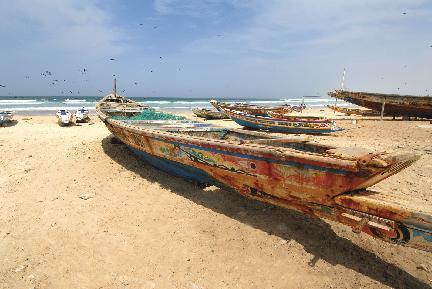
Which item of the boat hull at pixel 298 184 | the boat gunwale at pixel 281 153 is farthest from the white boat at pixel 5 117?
the boat gunwale at pixel 281 153

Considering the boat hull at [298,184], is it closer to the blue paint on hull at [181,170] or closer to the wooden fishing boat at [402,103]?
the blue paint on hull at [181,170]

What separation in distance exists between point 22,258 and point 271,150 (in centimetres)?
358

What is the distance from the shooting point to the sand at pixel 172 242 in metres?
3.48

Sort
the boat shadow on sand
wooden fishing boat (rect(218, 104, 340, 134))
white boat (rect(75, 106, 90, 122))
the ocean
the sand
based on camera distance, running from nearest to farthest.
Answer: the sand → the boat shadow on sand → wooden fishing boat (rect(218, 104, 340, 134)) → white boat (rect(75, 106, 90, 122)) → the ocean

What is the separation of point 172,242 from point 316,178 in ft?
7.25

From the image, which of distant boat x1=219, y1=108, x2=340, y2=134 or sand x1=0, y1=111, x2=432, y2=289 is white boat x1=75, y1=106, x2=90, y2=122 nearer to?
distant boat x1=219, y1=108, x2=340, y2=134

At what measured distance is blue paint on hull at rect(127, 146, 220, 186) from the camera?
5530 mm

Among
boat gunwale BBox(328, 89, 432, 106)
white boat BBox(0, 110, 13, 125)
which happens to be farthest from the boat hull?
boat gunwale BBox(328, 89, 432, 106)

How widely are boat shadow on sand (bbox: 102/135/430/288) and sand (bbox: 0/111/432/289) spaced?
2cm

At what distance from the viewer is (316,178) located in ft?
12.5

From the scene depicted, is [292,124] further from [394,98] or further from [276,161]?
[276,161]

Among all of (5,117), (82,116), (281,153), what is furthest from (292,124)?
(5,117)

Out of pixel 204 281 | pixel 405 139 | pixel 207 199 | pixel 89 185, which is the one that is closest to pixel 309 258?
pixel 204 281

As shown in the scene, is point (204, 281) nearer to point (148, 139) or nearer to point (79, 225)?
point (79, 225)
